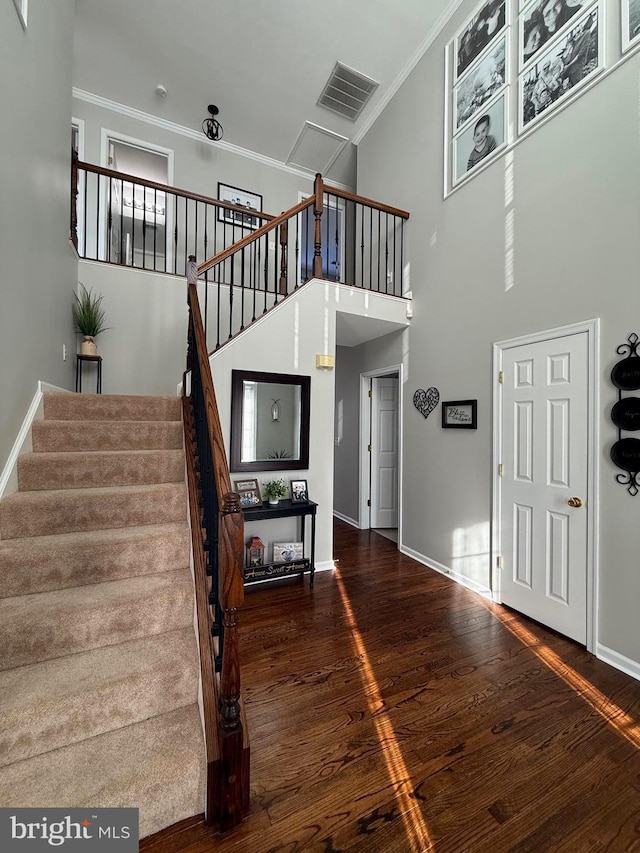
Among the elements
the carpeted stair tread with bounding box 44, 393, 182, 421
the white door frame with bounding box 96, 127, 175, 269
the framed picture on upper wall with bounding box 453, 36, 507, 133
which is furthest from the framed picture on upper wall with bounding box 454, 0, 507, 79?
the carpeted stair tread with bounding box 44, 393, 182, 421

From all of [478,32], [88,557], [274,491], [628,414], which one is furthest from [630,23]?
[88,557]

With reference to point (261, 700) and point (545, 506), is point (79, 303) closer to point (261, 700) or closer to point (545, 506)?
point (261, 700)

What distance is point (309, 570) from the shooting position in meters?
3.32

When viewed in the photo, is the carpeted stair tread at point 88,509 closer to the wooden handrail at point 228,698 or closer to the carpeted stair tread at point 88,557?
the carpeted stair tread at point 88,557

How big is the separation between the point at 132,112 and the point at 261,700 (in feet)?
21.4

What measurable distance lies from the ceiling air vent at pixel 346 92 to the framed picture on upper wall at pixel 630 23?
9.46ft

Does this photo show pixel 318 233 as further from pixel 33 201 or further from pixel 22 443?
pixel 22 443

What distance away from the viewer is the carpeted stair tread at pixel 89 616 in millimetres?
1390

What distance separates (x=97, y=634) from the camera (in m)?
1.51

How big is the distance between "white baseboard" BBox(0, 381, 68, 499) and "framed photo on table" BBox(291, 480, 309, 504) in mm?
2019

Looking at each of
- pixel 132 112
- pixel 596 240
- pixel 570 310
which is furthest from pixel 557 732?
pixel 132 112

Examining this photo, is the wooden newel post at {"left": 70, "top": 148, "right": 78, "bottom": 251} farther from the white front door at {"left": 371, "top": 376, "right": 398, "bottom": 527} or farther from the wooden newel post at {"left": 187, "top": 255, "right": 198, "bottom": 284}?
the white front door at {"left": 371, "top": 376, "right": 398, "bottom": 527}

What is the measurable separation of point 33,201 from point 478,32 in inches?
161

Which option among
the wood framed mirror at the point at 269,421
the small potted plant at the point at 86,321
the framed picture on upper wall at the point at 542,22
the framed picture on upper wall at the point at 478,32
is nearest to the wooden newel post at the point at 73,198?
the small potted plant at the point at 86,321
